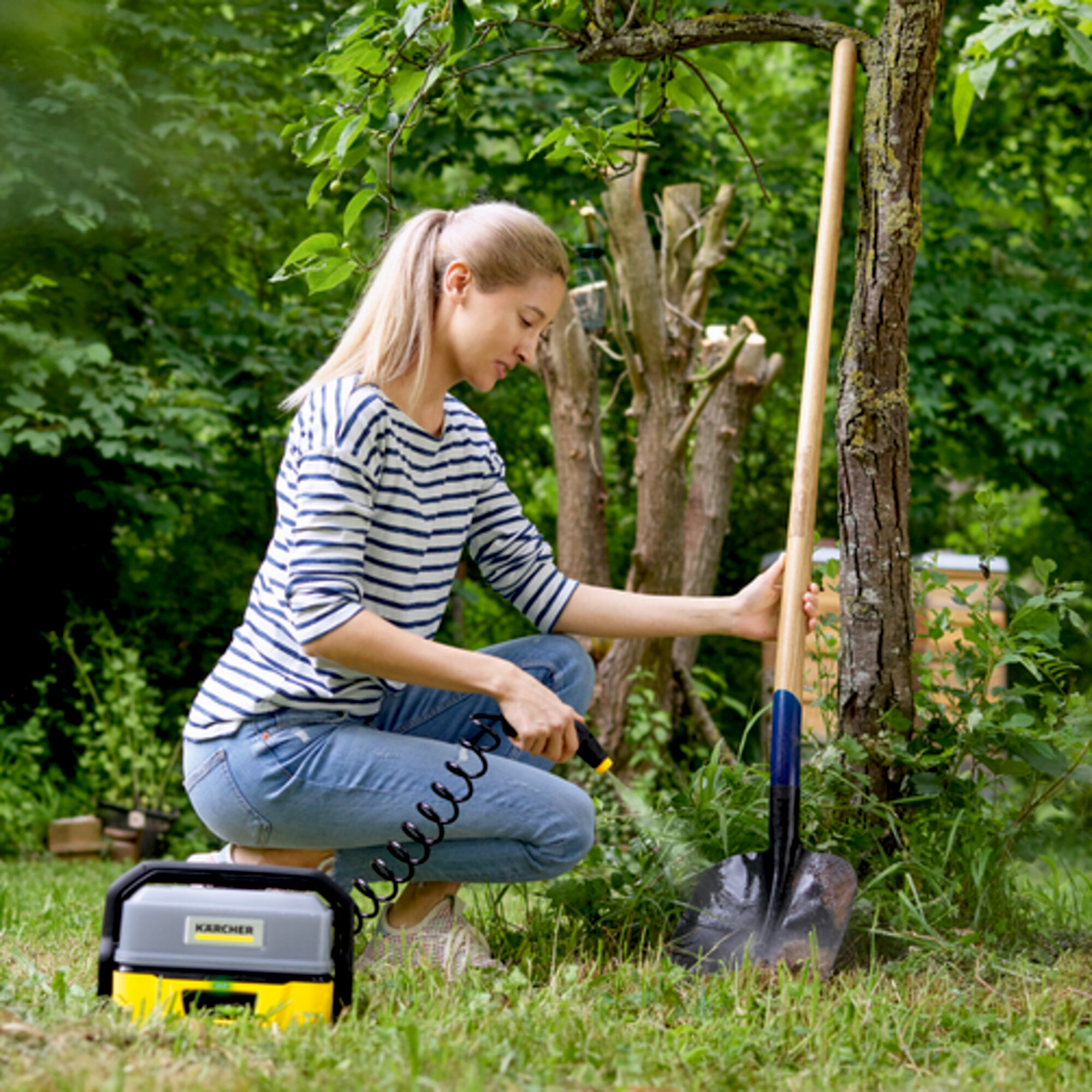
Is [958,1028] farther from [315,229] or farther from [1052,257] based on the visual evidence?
[1052,257]

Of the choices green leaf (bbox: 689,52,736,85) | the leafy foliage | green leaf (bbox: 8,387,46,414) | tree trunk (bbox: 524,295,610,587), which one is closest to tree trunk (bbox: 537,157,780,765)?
tree trunk (bbox: 524,295,610,587)

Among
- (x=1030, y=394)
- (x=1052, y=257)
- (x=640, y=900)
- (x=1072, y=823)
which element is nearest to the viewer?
(x=640, y=900)

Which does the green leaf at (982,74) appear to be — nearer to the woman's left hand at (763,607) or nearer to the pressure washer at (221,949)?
the woman's left hand at (763,607)

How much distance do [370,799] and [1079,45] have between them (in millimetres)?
1456

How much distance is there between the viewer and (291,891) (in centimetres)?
166

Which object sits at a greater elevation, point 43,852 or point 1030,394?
point 1030,394

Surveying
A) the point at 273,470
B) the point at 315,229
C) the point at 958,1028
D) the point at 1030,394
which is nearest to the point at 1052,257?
the point at 1030,394

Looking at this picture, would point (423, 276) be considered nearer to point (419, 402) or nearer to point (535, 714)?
point (419, 402)

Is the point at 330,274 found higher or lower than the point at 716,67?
lower

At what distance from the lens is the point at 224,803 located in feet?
6.15

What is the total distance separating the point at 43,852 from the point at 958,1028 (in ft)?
14.4

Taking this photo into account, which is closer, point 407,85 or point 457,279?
point 457,279

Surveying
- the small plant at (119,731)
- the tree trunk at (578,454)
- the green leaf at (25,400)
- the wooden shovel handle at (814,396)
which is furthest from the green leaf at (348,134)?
the small plant at (119,731)

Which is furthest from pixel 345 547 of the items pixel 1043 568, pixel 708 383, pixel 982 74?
pixel 708 383
